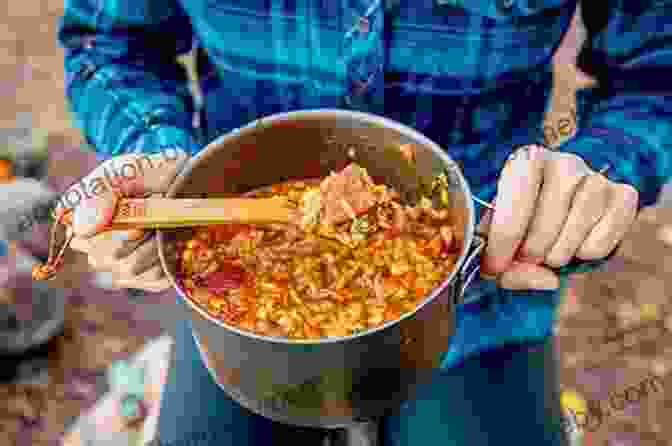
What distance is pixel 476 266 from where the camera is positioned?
1130mm

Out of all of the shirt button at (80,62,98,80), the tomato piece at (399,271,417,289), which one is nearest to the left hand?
the tomato piece at (399,271,417,289)

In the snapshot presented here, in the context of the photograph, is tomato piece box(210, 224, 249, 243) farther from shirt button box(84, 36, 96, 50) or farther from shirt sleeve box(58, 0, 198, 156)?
shirt button box(84, 36, 96, 50)

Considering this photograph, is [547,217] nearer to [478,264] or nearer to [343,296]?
[478,264]

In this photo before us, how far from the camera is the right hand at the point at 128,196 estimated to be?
1.16 metres

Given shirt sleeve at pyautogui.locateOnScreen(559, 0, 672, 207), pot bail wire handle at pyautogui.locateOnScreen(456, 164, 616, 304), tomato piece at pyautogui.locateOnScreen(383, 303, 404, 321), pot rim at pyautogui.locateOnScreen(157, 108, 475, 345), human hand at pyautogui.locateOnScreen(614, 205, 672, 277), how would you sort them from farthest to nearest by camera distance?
human hand at pyautogui.locateOnScreen(614, 205, 672, 277)
shirt sleeve at pyautogui.locateOnScreen(559, 0, 672, 207)
tomato piece at pyautogui.locateOnScreen(383, 303, 404, 321)
pot bail wire handle at pyautogui.locateOnScreen(456, 164, 616, 304)
pot rim at pyautogui.locateOnScreen(157, 108, 475, 345)

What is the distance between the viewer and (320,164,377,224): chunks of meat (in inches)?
45.6

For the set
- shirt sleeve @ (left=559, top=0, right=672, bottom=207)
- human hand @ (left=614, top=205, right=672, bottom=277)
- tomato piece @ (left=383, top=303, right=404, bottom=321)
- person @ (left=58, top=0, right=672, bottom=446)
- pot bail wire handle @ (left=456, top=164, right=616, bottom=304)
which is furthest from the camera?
human hand @ (left=614, top=205, right=672, bottom=277)

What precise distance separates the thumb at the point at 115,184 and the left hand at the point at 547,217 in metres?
0.51

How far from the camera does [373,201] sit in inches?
46.9

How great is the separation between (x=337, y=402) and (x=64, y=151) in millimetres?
2455

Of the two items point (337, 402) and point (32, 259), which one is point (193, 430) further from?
point (32, 259)

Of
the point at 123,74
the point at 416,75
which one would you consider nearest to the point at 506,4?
the point at 416,75

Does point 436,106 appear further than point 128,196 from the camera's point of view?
Yes

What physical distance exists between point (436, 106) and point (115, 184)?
65 cm
